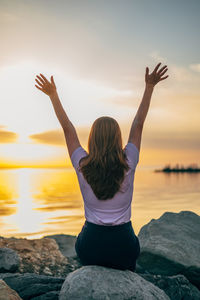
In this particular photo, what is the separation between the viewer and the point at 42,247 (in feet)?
29.4

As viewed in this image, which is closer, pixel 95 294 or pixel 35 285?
pixel 95 294

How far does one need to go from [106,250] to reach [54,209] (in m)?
19.6

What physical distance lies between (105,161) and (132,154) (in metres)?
0.41

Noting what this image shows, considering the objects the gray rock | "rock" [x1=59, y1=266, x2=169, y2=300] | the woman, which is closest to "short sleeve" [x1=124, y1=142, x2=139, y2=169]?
the woman

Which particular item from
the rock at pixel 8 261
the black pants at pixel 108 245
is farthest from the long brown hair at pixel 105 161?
the rock at pixel 8 261

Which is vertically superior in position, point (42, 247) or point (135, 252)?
point (135, 252)

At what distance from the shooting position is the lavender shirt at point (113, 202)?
4953mm

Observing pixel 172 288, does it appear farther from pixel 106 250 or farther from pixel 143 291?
pixel 106 250

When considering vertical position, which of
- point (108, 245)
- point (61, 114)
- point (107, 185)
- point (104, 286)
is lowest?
point (104, 286)

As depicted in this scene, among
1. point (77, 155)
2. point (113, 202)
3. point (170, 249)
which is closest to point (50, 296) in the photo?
point (113, 202)

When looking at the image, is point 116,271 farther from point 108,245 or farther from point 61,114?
point 61,114

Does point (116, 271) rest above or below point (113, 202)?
below

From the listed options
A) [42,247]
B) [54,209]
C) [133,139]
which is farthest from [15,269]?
[54,209]

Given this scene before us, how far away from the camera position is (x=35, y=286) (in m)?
5.96
